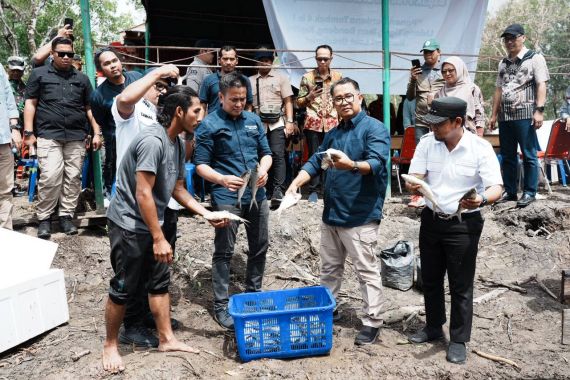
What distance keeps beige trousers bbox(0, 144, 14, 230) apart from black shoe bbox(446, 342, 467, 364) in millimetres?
4746

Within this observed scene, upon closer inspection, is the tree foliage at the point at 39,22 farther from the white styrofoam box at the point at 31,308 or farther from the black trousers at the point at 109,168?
the white styrofoam box at the point at 31,308

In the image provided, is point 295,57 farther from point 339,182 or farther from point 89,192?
point 339,182

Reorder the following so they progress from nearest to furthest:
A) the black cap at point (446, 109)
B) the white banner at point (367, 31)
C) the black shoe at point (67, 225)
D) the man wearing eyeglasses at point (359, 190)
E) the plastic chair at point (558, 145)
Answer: the black cap at point (446, 109) < the man wearing eyeglasses at point (359, 190) < the black shoe at point (67, 225) < the white banner at point (367, 31) < the plastic chair at point (558, 145)

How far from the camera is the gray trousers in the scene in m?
4.37

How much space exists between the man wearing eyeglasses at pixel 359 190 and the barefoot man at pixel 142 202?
98cm

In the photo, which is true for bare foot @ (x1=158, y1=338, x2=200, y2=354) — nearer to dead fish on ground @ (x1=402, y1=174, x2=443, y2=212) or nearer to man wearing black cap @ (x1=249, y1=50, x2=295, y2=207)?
dead fish on ground @ (x1=402, y1=174, x2=443, y2=212)

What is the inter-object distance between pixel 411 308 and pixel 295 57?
4314 mm

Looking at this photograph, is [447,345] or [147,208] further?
[447,345]

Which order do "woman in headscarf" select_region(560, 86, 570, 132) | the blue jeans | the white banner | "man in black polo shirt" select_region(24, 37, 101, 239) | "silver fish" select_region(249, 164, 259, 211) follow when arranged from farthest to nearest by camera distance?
"woman in headscarf" select_region(560, 86, 570, 132), the white banner, the blue jeans, "man in black polo shirt" select_region(24, 37, 101, 239), "silver fish" select_region(249, 164, 259, 211)

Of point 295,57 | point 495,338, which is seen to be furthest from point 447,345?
point 295,57

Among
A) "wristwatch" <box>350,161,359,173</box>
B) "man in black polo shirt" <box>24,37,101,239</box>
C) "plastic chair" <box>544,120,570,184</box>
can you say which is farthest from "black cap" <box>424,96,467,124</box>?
"plastic chair" <box>544,120,570,184</box>

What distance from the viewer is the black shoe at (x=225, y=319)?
A: 4.42m

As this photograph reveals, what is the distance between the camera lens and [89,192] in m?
6.95

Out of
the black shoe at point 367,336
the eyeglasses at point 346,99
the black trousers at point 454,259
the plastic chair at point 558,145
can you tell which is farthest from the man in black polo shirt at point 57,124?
the plastic chair at point 558,145
